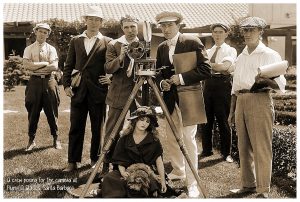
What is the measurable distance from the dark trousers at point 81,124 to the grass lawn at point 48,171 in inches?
10.8

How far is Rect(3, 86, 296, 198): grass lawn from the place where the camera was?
5.09 metres

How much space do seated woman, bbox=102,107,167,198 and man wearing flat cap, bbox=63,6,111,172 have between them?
42.8 inches

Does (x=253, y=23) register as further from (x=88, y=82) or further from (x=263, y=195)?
(x=88, y=82)

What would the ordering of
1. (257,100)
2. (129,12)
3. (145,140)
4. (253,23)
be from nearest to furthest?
(253,23) < (257,100) < (145,140) < (129,12)

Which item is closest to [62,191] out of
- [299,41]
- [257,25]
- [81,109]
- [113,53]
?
[81,109]

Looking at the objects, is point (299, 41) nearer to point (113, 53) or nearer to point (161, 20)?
point (161, 20)

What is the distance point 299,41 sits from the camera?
16.8 feet

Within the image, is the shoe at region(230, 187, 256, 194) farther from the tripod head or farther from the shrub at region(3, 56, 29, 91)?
the shrub at region(3, 56, 29, 91)

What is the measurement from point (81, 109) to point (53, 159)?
1.06 meters

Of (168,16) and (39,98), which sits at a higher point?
(168,16)

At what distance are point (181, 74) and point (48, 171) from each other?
8.14ft

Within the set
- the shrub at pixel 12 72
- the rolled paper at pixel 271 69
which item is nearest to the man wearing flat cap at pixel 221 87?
the rolled paper at pixel 271 69

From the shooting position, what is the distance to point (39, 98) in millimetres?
7176

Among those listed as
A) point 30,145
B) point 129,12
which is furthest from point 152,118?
point 129,12
